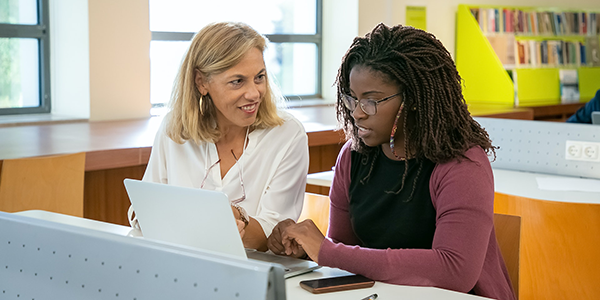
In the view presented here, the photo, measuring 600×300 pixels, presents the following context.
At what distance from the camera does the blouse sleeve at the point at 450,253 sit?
1.18 meters

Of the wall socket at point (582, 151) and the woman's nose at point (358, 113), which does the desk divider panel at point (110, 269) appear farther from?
the wall socket at point (582, 151)

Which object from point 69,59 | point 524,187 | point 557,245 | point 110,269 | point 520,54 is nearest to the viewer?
point 110,269

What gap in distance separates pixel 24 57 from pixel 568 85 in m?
4.52

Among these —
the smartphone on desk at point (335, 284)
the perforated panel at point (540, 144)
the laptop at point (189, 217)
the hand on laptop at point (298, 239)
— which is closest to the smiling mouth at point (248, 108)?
the hand on laptop at point (298, 239)

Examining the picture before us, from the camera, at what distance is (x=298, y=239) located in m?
1.28

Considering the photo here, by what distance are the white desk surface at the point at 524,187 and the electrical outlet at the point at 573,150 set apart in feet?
0.33

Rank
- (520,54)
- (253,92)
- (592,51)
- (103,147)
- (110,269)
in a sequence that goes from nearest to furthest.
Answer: (110,269), (253,92), (103,147), (520,54), (592,51)

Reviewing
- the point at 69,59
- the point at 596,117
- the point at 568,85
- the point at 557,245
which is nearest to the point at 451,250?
the point at 557,245

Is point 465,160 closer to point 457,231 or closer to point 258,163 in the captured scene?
point 457,231

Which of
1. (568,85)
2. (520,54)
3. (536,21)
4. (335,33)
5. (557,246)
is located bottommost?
(557,246)

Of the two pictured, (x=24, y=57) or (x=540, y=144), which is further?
(x=24, y=57)

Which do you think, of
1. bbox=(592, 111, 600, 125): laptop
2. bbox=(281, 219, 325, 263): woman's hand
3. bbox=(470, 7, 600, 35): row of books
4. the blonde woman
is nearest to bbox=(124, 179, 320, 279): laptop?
bbox=(281, 219, 325, 263): woman's hand

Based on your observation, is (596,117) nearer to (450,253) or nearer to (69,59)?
(450,253)

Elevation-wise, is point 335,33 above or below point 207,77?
above
